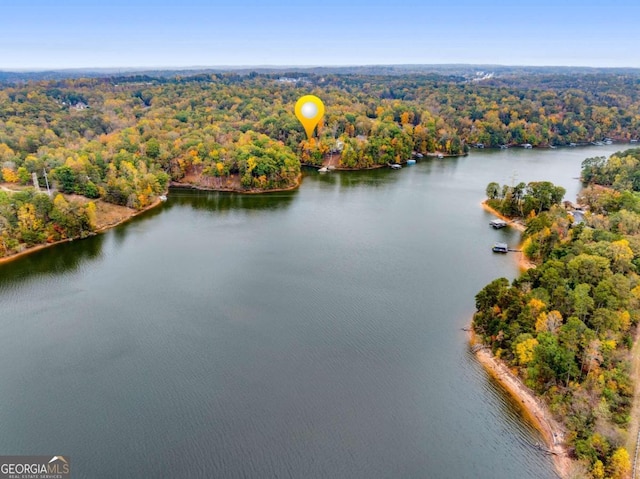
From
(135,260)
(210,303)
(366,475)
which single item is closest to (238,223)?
(135,260)

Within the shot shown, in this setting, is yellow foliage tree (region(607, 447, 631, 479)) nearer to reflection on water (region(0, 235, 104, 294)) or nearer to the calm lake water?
the calm lake water

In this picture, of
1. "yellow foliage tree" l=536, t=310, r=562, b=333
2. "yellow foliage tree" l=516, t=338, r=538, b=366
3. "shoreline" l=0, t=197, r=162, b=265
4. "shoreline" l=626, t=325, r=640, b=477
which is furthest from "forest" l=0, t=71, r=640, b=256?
"shoreline" l=626, t=325, r=640, b=477

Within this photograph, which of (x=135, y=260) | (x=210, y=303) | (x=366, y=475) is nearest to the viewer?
(x=366, y=475)

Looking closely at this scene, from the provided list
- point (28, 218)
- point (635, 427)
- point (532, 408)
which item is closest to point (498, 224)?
point (532, 408)

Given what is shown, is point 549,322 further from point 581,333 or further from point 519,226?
point 519,226

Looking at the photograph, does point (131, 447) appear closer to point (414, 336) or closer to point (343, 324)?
point (343, 324)

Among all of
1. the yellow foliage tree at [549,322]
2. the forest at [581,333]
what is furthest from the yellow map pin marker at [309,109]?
the yellow foliage tree at [549,322]
